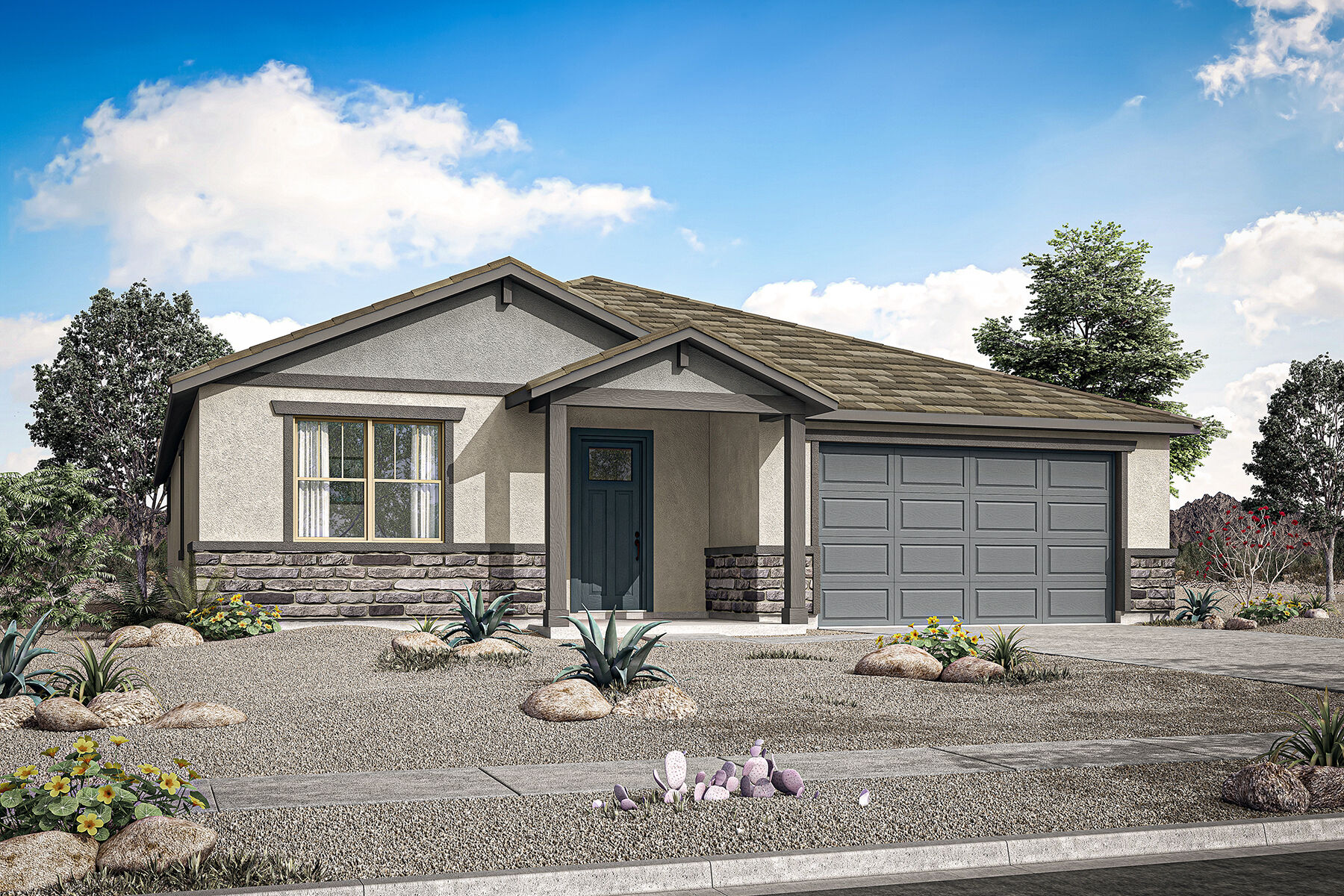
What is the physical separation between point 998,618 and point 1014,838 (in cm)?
1321

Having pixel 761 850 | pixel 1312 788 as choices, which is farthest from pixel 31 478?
pixel 1312 788

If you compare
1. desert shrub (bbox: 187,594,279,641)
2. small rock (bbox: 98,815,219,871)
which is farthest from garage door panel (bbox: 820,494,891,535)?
small rock (bbox: 98,815,219,871)

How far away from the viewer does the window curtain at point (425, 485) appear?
16.4 m

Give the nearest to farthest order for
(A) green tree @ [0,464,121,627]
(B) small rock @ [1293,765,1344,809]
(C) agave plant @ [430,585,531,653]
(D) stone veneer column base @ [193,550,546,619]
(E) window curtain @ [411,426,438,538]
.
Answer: (B) small rock @ [1293,765,1344,809], (C) agave plant @ [430,585,531,653], (A) green tree @ [0,464,121,627], (D) stone veneer column base @ [193,550,546,619], (E) window curtain @ [411,426,438,538]

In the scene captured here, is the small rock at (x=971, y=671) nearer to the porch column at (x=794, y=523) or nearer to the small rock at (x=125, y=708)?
the porch column at (x=794, y=523)

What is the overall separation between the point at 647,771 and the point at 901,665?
5.00m

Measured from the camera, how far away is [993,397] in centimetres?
1917

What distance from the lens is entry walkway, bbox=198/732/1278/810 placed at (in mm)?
6605

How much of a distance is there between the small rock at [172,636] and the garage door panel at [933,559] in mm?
9734

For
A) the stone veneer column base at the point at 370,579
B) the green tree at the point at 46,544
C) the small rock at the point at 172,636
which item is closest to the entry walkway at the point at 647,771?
the small rock at the point at 172,636

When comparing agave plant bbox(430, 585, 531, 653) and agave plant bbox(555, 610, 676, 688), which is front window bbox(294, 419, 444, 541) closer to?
agave plant bbox(430, 585, 531, 653)

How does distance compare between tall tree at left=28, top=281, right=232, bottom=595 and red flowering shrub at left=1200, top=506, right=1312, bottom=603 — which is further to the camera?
tall tree at left=28, top=281, right=232, bottom=595

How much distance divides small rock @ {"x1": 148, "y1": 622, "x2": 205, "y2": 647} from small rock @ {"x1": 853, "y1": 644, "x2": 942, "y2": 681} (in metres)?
7.47

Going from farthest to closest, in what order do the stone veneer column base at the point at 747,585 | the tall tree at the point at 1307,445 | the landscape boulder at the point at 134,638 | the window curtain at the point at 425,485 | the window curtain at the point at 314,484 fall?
the tall tree at the point at 1307,445
the stone veneer column base at the point at 747,585
the window curtain at the point at 425,485
the window curtain at the point at 314,484
the landscape boulder at the point at 134,638
